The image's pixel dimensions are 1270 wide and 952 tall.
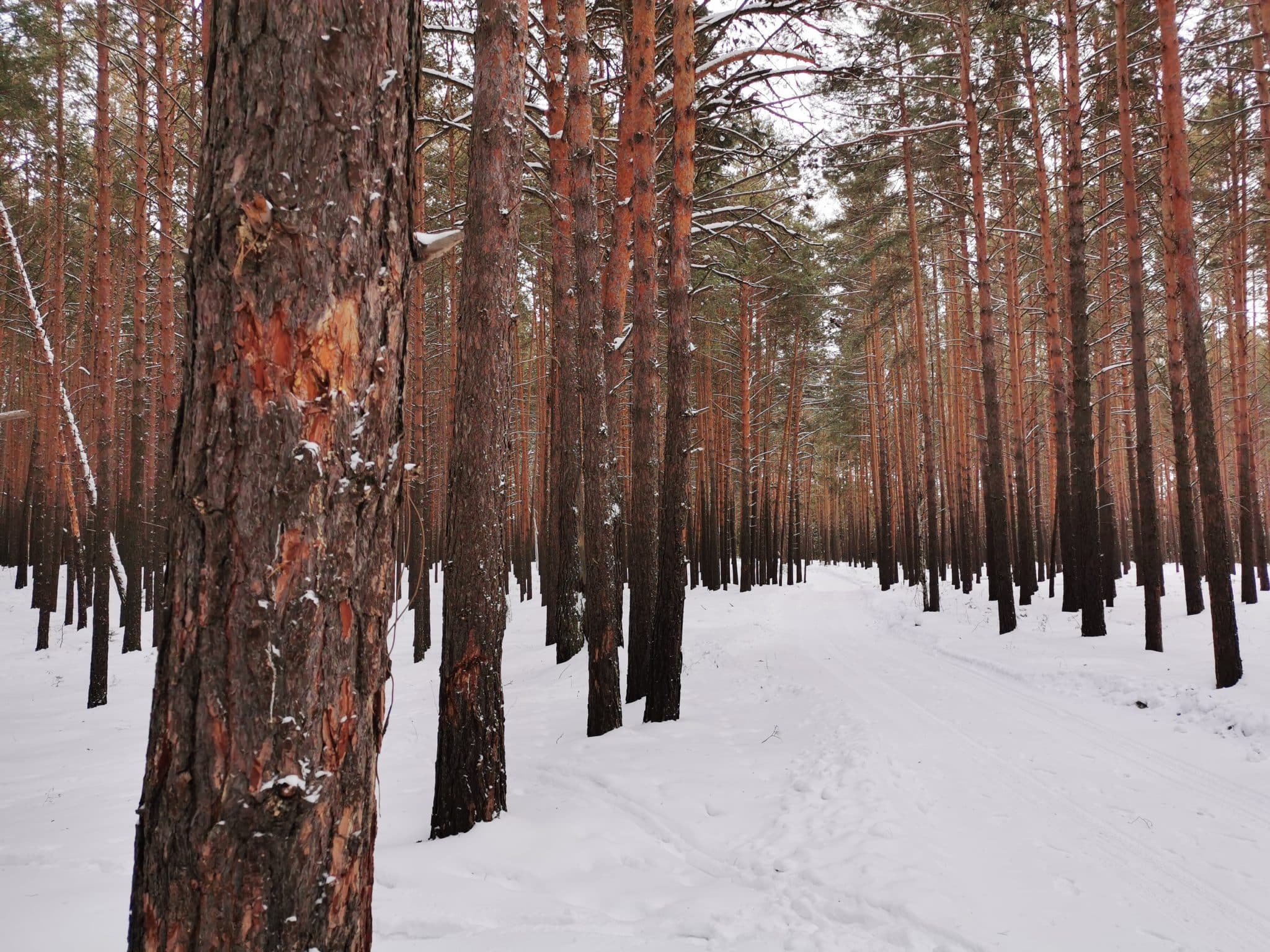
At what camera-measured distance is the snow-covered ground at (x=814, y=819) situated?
3391 millimetres

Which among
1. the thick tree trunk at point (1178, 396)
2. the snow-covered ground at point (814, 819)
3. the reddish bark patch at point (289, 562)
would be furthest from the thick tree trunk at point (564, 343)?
the reddish bark patch at point (289, 562)

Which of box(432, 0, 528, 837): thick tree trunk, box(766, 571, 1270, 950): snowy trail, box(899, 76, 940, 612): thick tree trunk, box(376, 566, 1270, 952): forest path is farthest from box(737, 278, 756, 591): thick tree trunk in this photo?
box(432, 0, 528, 837): thick tree trunk

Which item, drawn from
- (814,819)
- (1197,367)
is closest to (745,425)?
(1197,367)

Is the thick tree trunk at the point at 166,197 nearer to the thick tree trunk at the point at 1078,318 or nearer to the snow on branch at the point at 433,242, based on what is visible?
the snow on branch at the point at 433,242

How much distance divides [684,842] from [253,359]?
4088 millimetres

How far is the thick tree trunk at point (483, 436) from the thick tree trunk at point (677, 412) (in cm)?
255

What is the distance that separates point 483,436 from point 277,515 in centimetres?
340

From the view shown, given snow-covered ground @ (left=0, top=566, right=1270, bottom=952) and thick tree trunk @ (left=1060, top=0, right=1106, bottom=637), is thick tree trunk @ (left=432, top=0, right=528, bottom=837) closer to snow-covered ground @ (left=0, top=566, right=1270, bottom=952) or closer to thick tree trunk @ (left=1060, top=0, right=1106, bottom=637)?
snow-covered ground @ (left=0, top=566, right=1270, bottom=952)

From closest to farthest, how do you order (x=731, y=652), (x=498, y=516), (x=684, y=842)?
(x=684, y=842) < (x=498, y=516) < (x=731, y=652)

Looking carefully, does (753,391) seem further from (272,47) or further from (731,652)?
(272,47)

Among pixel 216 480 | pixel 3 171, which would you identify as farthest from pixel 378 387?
pixel 3 171

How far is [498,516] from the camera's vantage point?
4.98 meters

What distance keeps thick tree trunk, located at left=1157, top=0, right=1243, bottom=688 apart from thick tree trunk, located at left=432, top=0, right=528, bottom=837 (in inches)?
301

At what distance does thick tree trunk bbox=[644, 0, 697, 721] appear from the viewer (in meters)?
7.15
